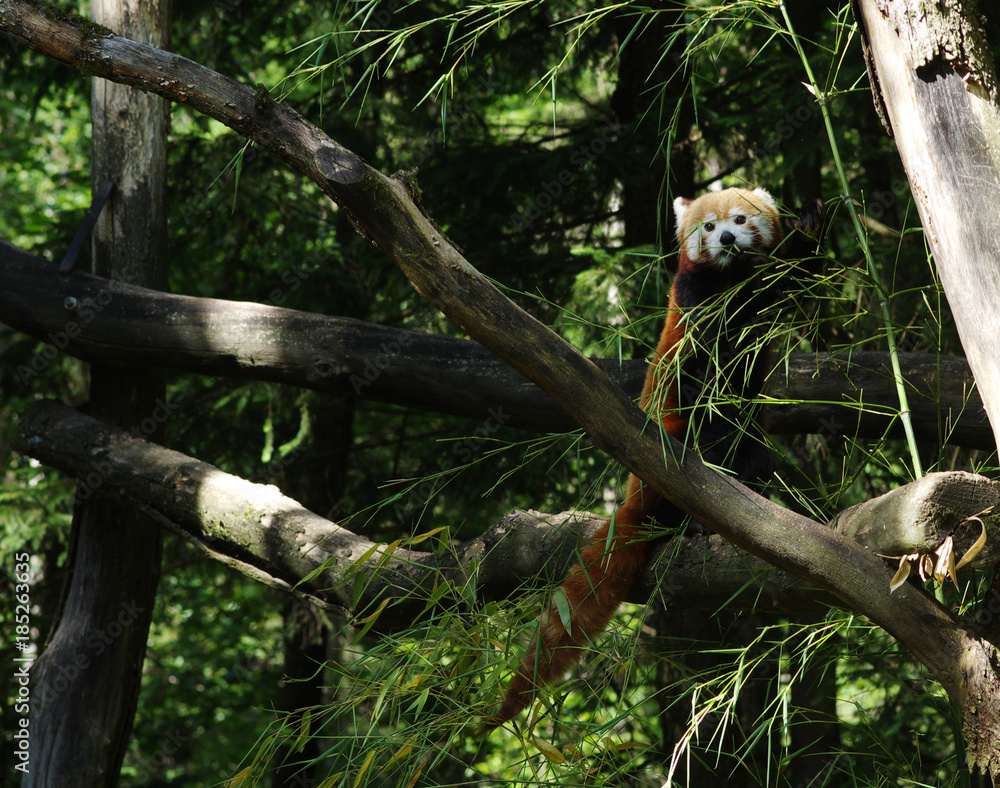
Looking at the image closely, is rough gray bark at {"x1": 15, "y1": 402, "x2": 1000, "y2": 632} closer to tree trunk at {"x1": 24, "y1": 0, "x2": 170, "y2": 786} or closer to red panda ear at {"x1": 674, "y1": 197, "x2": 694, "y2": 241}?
tree trunk at {"x1": 24, "y1": 0, "x2": 170, "y2": 786}

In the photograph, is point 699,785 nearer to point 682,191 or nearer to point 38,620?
point 682,191

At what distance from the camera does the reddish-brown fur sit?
6.39 feet

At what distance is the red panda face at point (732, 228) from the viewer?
259 centimetres

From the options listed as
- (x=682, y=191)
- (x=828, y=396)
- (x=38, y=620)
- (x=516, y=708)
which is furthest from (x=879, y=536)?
(x=38, y=620)

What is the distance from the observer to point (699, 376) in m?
2.60

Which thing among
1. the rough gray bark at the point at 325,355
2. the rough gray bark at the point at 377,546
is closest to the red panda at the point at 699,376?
the rough gray bark at the point at 377,546

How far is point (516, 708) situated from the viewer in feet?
6.37

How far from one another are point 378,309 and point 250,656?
4.08 m

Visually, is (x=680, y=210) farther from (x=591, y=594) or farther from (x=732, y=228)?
(x=591, y=594)

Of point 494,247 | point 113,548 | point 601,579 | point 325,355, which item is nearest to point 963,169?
point 601,579

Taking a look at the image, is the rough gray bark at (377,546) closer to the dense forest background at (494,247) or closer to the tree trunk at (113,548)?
the tree trunk at (113,548)

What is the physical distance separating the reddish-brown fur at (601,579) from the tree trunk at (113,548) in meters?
2.32

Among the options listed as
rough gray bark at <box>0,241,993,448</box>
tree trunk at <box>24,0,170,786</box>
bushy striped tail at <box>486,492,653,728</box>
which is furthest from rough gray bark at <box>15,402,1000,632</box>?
rough gray bark at <box>0,241,993,448</box>

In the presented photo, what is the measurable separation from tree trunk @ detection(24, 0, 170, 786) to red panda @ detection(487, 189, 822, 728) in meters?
2.34
